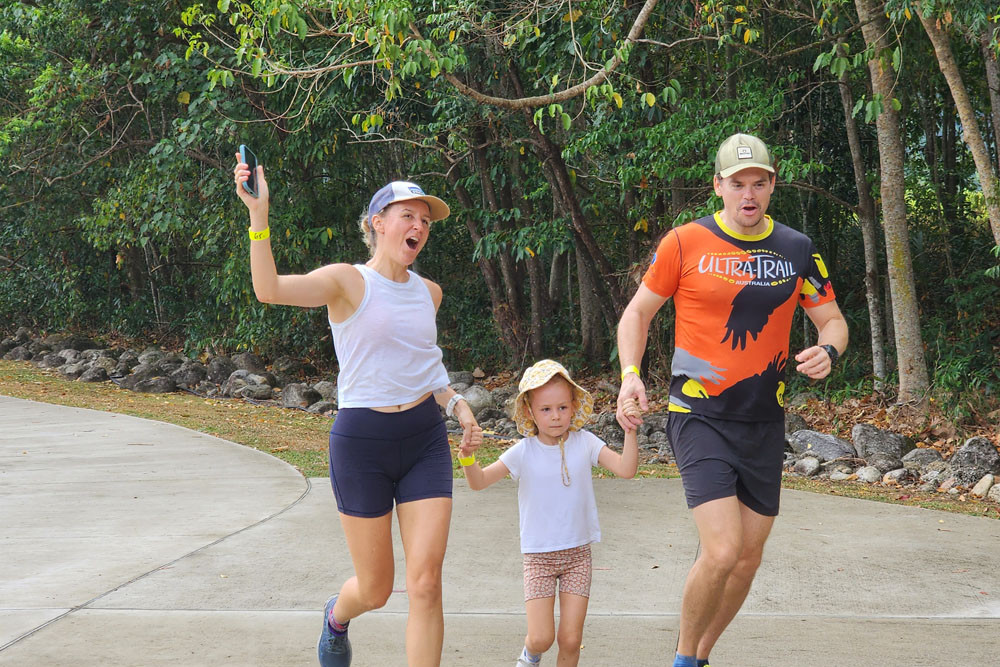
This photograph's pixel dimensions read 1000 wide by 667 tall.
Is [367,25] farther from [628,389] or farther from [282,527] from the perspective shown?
Answer: [628,389]

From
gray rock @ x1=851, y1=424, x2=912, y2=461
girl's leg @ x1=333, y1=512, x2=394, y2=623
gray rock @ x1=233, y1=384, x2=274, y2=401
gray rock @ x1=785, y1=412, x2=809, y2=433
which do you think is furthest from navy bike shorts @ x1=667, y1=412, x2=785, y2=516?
gray rock @ x1=233, y1=384, x2=274, y2=401

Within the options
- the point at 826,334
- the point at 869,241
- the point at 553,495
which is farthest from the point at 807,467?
the point at 553,495

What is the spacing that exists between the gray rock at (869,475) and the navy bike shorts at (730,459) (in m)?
6.21

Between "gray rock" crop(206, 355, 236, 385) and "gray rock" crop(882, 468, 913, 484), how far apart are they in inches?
470

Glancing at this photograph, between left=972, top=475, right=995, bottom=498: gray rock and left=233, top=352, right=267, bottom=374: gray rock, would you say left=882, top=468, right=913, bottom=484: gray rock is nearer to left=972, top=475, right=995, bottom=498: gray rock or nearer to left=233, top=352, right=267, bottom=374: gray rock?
left=972, top=475, right=995, bottom=498: gray rock

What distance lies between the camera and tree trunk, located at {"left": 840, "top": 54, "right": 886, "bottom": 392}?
511 inches

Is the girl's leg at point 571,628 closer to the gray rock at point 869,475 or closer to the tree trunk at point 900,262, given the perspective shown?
the gray rock at point 869,475

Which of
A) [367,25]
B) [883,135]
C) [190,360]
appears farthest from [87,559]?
[190,360]

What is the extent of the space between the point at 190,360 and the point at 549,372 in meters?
16.9

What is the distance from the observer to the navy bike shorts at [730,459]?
3824 millimetres

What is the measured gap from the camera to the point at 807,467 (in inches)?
397

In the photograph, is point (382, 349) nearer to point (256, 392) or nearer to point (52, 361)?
point (256, 392)

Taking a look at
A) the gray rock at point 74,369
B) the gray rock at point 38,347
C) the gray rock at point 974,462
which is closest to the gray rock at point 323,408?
the gray rock at point 74,369

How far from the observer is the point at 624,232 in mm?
17594
